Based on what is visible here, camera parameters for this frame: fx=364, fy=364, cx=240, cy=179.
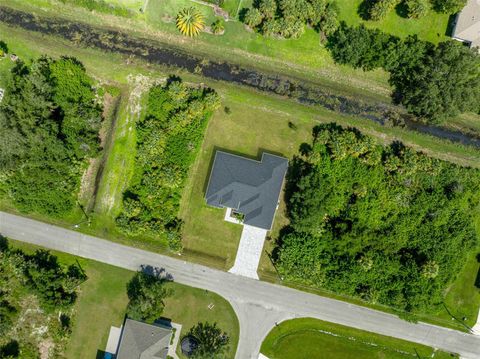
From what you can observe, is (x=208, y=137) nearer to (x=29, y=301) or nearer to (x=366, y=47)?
(x=366, y=47)

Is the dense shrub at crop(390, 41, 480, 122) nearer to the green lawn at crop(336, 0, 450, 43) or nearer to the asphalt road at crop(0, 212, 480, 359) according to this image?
the green lawn at crop(336, 0, 450, 43)

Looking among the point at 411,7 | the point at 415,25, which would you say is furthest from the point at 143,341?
the point at 411,7

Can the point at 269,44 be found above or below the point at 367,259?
above

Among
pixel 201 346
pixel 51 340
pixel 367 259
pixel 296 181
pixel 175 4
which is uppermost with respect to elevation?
pixel 175 4

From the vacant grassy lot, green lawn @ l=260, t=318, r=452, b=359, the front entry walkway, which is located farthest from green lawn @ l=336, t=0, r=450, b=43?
the vacant grassy lot

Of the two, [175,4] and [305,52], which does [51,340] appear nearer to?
[175,4]

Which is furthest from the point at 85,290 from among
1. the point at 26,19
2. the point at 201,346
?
the point at 26,19
